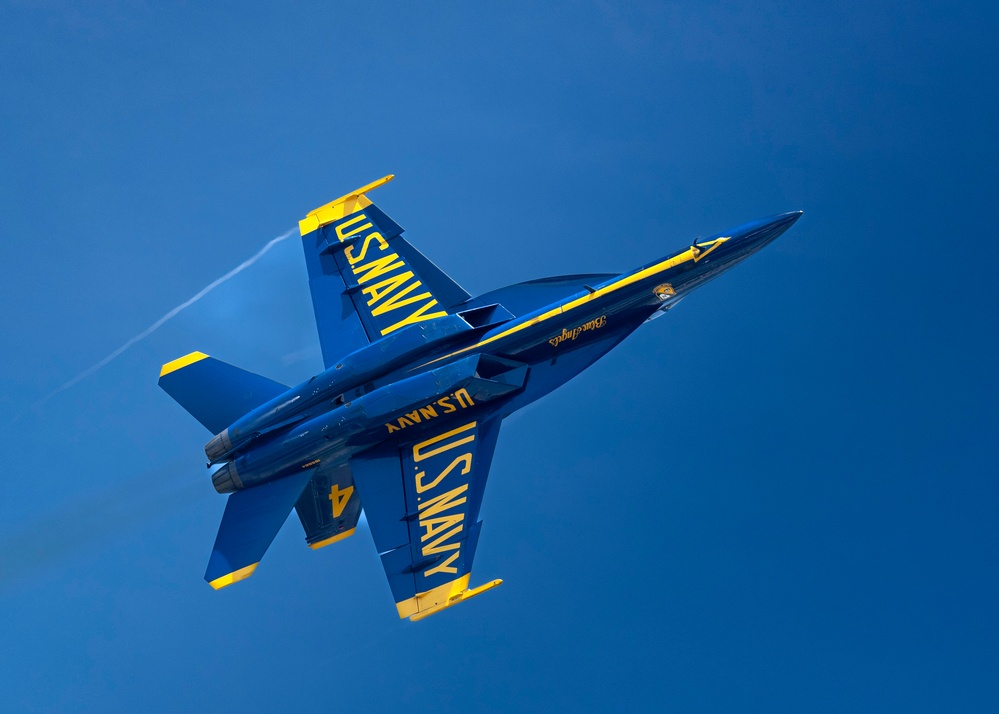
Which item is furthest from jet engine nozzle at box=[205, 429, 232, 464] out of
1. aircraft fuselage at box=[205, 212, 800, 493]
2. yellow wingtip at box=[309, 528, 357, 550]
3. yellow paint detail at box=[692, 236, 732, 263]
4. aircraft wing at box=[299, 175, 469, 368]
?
yellow paint detail at box=[692, 236, 732, 263]

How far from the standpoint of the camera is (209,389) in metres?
25.2

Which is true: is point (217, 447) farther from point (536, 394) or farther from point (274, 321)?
point (536, 394)

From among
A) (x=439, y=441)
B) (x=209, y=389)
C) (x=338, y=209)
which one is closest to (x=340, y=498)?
(x=439, y=441)

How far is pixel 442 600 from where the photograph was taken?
2469 cm

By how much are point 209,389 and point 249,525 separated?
412 centimetres

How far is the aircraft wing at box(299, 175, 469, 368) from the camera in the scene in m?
26.8

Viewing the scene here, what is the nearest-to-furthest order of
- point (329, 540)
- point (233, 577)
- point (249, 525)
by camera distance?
point (233, 577)
point (249, 525)
point (329, 540)

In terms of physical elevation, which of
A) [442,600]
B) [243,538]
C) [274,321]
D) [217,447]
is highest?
[274,321]

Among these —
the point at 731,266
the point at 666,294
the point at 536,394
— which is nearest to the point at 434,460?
the point at 536,394

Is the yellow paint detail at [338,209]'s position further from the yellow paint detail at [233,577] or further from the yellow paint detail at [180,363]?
the yellow paint detail at [233,577]

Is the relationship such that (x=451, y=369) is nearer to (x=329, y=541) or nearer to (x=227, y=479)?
(x=227, y=479)

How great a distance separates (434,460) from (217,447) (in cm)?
604

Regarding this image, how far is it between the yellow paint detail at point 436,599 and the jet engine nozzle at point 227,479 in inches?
223

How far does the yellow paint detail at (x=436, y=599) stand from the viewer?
24578 millimetres
